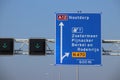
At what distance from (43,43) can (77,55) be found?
22.0 ft

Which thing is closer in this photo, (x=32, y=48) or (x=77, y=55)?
(x=77, y=55)

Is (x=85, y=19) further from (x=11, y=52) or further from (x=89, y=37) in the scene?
(x=11, y=52)

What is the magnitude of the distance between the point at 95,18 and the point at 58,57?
2.29 metres

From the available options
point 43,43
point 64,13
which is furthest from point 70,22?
point 43,43

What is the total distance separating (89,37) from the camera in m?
22.9

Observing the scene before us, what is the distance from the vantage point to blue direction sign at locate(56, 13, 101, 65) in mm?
22562

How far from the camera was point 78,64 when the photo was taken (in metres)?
22.9

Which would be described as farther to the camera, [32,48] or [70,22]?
[32,48]

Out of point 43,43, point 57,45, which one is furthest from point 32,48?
point 57,45

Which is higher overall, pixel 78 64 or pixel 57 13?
pixel 57 13

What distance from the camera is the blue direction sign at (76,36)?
74.0 feet

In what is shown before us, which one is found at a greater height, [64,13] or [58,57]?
[64,13]

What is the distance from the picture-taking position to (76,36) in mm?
22781

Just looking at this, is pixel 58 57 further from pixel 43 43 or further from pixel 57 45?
pixel 43 43
